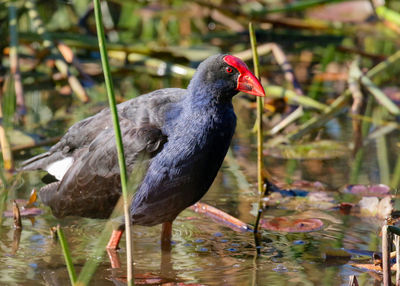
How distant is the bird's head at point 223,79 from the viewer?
10.0 feet

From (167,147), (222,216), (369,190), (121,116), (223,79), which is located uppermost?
(223,79)

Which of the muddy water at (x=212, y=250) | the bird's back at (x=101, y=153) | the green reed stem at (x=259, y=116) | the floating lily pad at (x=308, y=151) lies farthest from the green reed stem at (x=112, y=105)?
the floating lily pad at (x=308, y=151)

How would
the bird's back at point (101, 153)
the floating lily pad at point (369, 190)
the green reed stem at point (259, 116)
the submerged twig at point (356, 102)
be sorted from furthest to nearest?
the submerged twig at point (356, 102), the floating lily pad at point (369, 190), the green reed stem at point (259, 116), the bird's back at point (101, 153)

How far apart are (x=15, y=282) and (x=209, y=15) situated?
4.74 meters

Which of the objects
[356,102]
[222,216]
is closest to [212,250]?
[222,216]

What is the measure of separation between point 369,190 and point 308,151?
2.39 feet

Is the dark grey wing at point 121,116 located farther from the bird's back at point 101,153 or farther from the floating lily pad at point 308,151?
the floating lily pad at point 308,151

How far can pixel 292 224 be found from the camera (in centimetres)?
342

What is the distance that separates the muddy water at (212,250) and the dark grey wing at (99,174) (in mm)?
172

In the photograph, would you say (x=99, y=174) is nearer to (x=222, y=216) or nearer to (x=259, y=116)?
(x=222, y=216)

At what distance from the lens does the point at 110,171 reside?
10.3ft

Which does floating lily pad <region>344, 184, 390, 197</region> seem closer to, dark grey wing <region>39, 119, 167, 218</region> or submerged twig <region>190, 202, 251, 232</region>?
submerged twig <region>190, 202, 251, 232</region>

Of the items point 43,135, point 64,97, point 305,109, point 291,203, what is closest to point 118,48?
point 64,97

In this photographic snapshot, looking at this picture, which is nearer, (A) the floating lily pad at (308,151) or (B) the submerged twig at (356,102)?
(A) the floating lily pad at (308,151)
